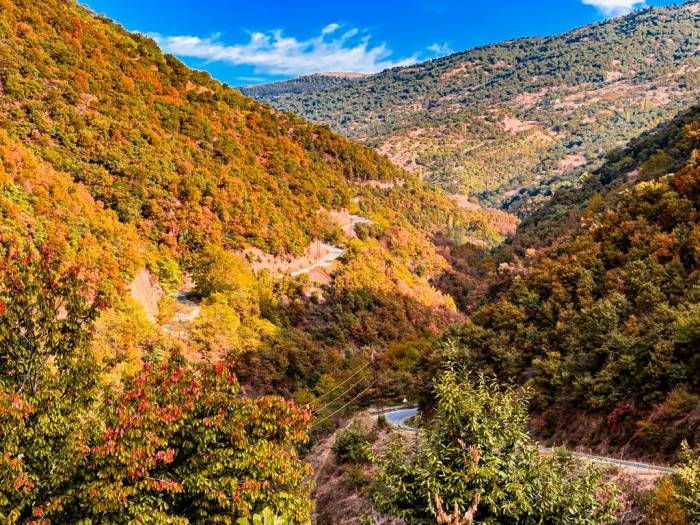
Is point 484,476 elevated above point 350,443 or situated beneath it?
elevated above

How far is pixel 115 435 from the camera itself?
8.87 meters

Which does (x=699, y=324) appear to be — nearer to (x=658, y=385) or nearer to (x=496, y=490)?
(x=658, y=385)

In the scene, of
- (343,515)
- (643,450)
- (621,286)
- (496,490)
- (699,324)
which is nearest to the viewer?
(496,490)

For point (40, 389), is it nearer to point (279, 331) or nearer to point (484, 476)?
point (484, 476)

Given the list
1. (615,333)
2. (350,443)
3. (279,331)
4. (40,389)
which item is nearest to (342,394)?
(279,331)

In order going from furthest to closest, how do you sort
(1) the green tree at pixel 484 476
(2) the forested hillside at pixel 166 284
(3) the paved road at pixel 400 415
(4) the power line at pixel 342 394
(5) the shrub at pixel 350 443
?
(4) the power line at pixel 342 394 < (3) the paved road at pixel 400 415 < (5) the shrub at pixel 350 443 < (2) the forested hillside at pixel 166 284 < (1) the green tree at pixel 484 476

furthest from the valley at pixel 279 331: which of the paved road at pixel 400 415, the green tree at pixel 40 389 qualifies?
the paved road at pixel 400 415

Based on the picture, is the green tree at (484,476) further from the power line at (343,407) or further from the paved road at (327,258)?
the paved road at (327,258)

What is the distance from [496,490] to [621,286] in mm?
21832

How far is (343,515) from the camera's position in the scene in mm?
21859

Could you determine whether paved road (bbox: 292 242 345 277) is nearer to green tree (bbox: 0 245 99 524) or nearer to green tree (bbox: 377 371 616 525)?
green tree (bbox: 0 245 99 524)

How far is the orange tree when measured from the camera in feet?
28.3

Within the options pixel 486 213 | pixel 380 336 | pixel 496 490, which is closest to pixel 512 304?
pixel 496 490

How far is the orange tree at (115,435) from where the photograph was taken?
8.62 meters
